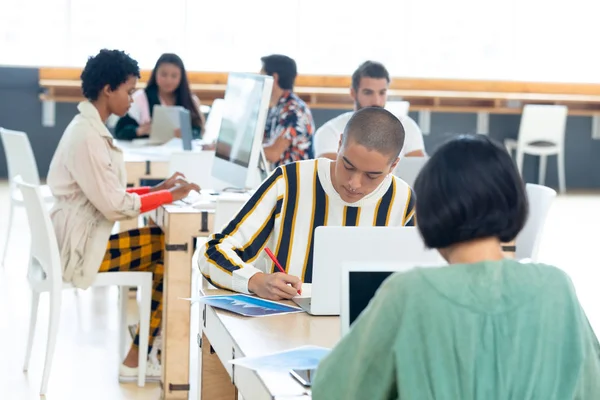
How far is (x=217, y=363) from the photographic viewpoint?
7.39ft

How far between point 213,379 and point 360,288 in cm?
86

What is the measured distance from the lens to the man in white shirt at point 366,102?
13.9 ft

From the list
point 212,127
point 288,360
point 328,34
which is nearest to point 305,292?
point 288,360

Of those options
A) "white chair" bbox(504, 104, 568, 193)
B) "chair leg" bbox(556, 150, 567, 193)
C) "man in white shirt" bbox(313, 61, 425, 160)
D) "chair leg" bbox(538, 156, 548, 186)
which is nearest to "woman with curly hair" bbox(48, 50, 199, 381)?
"man in white shirt" bbox(313, 61, 425, 160)

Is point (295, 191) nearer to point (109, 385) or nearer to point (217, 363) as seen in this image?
point (217, 363)

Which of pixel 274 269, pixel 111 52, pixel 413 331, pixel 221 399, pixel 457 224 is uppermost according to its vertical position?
pixel 111 52

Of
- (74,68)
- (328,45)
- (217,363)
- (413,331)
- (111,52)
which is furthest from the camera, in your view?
(328,45)

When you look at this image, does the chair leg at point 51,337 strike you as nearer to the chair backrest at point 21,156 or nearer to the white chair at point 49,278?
the white chair at point 49,278

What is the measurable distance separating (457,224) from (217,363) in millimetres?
1149

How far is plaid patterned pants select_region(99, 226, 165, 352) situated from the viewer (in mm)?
3428

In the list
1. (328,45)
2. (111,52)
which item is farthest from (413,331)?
(328,45)

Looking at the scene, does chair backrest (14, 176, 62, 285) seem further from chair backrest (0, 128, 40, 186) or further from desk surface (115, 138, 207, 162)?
chair backrest (0, 128, 40, 186)

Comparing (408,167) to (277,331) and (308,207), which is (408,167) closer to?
(308,207)

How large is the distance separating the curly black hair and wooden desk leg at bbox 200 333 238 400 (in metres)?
1.58
